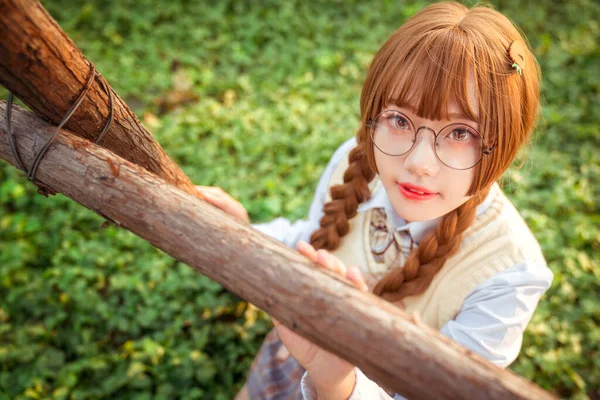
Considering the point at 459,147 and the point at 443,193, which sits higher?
the point at 459,147

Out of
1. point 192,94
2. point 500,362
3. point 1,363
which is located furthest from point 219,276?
point 192,94

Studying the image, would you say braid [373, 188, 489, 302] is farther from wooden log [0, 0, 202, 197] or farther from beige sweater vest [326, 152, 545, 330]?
wooden log [0, 0, 202, 197]

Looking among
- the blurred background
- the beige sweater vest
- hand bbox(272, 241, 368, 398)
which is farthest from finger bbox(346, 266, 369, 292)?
the blurred background

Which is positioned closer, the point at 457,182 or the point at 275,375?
the point at 457,182

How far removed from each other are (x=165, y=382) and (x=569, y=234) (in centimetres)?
256

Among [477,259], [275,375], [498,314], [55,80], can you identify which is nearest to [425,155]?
[477,259]

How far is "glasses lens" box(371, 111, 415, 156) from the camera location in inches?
50.1

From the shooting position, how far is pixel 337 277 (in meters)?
1.02

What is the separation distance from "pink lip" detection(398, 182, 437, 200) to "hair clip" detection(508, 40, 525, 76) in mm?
386

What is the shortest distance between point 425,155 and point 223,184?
7.27 feet

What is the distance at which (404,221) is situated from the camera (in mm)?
1671

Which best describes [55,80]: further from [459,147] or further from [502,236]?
[502,236]

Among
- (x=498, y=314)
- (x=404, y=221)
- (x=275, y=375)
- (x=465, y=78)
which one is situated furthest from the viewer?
(x=275, y=375)

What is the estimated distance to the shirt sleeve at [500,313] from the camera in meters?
1.43
